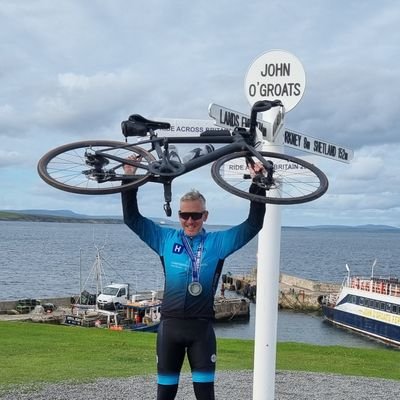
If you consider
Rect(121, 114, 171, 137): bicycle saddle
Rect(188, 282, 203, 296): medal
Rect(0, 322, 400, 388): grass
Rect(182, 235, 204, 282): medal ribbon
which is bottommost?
Rect(0, 322, 400, 388): grass

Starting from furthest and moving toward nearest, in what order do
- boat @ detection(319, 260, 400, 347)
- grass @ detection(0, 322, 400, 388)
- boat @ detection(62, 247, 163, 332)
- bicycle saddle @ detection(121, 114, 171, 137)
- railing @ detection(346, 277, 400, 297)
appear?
railing @ detection(346, 277, 400, 297)
boat @ detection(319, 260, 400, 347)
boat @ detection(62, 247, 163, 332)
grass @ detection(0, 322, 400, 388)
bicycle saddle @ detection(121, 114, 171, 137)

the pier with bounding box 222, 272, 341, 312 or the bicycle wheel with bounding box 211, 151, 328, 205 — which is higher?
the bicycle wheel with bounding box 211, 151, 328, 205

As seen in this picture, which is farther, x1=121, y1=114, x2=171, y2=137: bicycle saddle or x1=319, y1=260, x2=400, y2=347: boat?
x1=319, y1=260, x2=400, y2=347: boat

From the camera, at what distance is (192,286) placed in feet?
13.6

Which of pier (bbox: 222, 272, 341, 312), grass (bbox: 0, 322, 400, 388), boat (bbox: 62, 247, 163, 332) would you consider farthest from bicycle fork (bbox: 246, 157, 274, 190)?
pier (bbox: 222, 272, 341, 312)

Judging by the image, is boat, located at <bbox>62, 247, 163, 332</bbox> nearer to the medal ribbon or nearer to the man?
the man

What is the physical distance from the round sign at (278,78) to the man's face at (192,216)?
1754mm

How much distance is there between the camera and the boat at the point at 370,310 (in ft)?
101

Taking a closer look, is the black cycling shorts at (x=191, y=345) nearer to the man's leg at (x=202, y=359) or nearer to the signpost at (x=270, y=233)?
the man's leg at (x=202, y=359)

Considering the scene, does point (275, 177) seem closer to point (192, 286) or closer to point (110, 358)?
point (192, 286)

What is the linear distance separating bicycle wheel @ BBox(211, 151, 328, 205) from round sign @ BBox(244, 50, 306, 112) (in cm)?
77

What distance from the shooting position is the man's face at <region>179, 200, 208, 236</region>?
4246 millimetres

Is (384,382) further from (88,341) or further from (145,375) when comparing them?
(88,341)

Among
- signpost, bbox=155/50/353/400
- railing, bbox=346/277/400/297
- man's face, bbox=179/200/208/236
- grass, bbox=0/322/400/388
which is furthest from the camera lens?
railing, bbox=346/277/400/297
